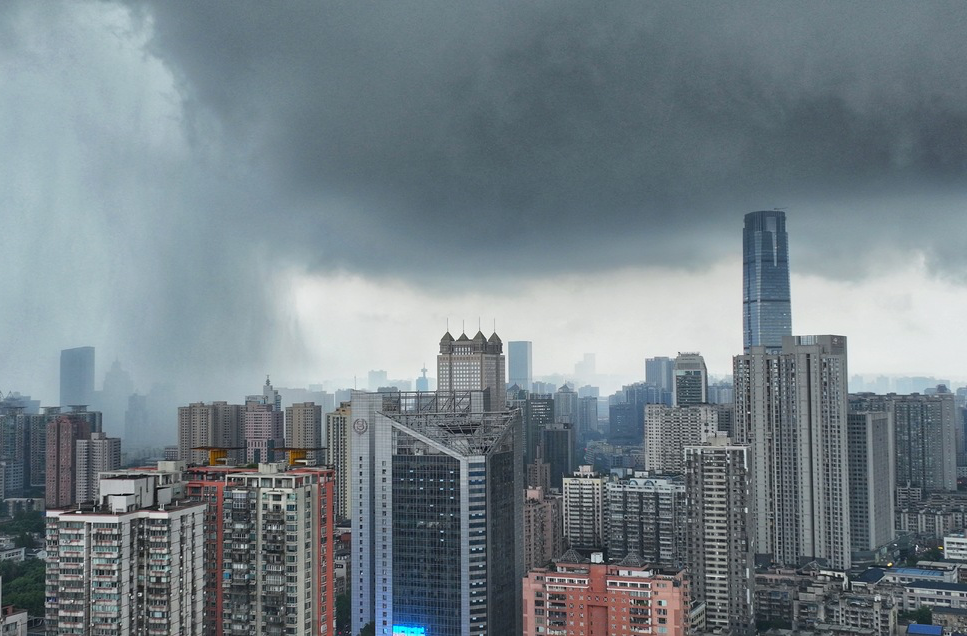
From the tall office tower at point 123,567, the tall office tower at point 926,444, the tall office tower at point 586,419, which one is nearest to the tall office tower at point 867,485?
the tall office tower at point 926,444

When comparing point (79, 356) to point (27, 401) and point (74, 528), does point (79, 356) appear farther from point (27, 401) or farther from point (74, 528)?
point (74, 528)

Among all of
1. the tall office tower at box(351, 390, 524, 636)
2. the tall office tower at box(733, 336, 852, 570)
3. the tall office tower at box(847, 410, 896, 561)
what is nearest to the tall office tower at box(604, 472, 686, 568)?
the tall office tower at box(733, 336, 852, 570)

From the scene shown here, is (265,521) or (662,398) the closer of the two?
(265,521)

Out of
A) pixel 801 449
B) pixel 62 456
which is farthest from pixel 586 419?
pixel 62 456

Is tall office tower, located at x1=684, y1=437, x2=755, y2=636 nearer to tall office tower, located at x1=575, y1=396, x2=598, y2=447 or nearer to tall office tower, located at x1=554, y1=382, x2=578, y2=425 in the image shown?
tall office tower, located at x1=554, y1=382, x2=578, y2=425

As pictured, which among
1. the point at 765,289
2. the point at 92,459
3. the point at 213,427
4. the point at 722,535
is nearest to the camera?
the point at 722,535

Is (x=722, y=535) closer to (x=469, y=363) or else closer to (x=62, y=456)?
(x=469, y=363)

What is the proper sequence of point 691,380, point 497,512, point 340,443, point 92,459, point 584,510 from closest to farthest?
point 497,512, point 92,459, point 584,510, point 340,443, point 691,380

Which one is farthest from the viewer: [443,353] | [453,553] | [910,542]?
[443,353]

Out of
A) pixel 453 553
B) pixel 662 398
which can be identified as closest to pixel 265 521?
pixel 453 553
